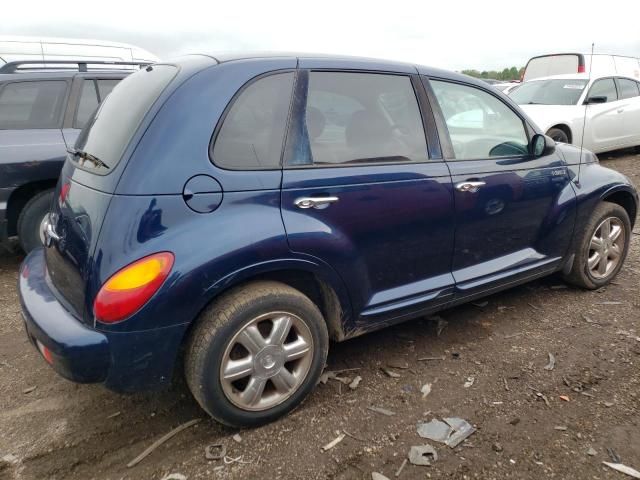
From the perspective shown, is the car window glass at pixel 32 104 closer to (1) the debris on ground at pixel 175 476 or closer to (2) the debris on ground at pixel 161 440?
(2) the debris on ground at pixel 161 440

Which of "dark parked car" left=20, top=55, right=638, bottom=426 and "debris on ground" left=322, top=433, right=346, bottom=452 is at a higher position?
"dark parked car" left=20, top=55, right=638, bottom=426

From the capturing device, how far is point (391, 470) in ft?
7.36

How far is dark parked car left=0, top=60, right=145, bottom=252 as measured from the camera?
4379 mm

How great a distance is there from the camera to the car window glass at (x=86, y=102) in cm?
482

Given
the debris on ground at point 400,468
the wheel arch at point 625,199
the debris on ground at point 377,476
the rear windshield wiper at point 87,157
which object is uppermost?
the rear windshield wiper at point 87,157

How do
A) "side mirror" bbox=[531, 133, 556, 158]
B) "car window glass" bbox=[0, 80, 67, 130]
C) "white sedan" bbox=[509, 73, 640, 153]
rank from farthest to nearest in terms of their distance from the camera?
"white sedan" bbox=[509, 73, 640, 153], "car window glass" bbox=[0, 80, 67, 130], "side mirror" bbox=[531, 133, 556, 158]

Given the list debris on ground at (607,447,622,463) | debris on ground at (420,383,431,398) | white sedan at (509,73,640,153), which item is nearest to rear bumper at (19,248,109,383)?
debris on ground at (420,383,431,398)

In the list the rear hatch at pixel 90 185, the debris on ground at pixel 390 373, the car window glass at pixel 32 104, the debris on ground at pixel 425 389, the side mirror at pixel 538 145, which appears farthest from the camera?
the car window glass at pixel 32 104

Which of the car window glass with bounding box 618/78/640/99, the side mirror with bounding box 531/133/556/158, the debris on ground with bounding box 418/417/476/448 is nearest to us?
the debris on ground with bounding box 418/417/476/448

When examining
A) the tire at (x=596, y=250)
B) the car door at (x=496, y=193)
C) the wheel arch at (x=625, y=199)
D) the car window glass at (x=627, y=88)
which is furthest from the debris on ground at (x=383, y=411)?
the car window glass at (x=627, y=88)

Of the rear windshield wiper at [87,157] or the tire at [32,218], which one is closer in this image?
the rear windshield wiper at [87,157]

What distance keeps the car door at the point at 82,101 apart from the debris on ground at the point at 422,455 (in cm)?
396

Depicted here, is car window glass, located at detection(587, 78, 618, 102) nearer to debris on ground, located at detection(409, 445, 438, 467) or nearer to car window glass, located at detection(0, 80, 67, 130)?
car window glass, located at detection(0, 80, 67, 130)

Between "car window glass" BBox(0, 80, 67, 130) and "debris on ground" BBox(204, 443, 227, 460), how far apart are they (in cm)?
363
